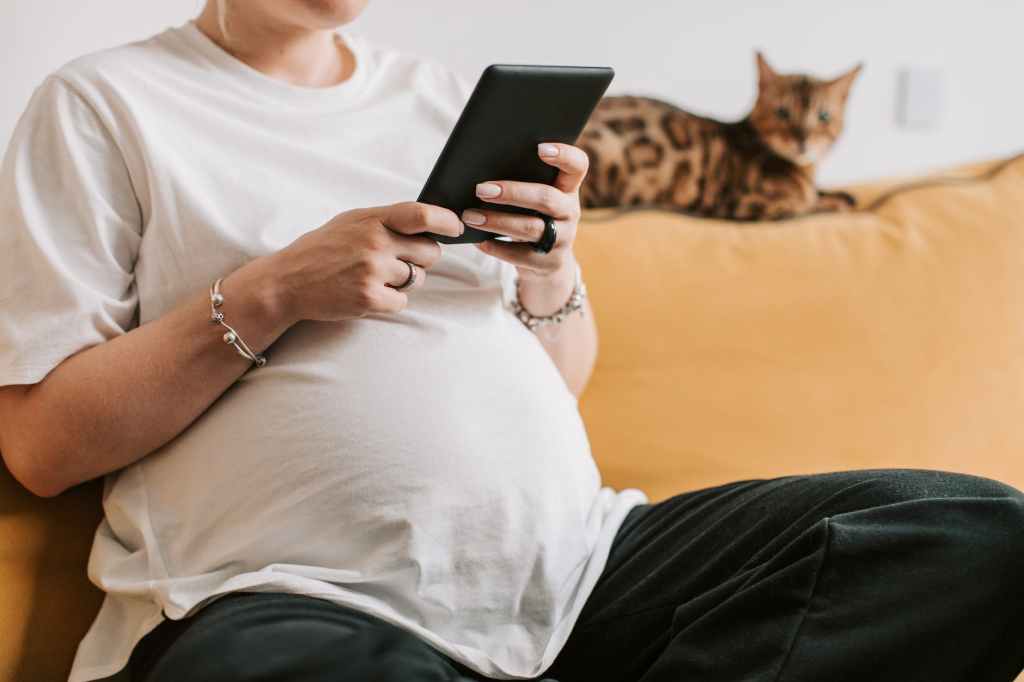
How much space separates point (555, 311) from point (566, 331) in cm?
5

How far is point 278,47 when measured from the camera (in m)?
1.08

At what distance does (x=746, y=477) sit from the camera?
50.1 inches

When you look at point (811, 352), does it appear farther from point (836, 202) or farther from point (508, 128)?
point (508, 128)

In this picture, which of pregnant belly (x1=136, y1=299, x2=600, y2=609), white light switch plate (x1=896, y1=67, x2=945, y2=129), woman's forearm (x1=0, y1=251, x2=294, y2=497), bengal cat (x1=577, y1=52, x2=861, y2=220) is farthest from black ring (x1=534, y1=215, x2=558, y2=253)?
white light switch plate (x1=896, y1=67, x2=945, y2=129)

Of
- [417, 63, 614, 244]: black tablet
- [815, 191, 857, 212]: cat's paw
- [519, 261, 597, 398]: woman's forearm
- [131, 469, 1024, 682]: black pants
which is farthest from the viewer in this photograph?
[815, 191, 857, 212]: cat's paw

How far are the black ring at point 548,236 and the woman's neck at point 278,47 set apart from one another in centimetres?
32

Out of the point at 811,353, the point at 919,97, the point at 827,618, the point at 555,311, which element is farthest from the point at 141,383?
the point at 919,97

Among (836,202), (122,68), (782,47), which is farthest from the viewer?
(782,47)

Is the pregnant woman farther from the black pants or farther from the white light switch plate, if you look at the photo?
the white light switch plate

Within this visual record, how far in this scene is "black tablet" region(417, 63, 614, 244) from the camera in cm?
84

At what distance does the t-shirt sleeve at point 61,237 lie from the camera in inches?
35.7

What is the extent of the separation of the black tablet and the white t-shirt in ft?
0.46

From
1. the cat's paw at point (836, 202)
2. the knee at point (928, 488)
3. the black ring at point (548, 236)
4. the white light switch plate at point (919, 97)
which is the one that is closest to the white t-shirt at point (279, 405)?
the black ring at point (548, 236)

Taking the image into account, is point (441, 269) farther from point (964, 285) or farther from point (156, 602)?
point (964, 285)
